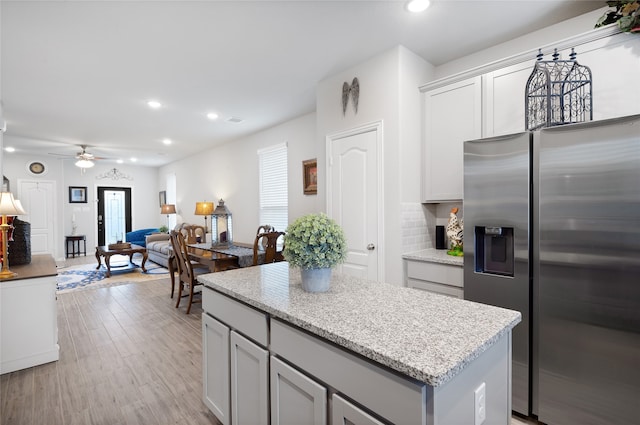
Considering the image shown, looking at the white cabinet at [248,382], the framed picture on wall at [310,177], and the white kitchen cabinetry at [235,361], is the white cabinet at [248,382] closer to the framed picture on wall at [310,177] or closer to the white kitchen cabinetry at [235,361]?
the white kitchen cabinetry at [235,361]

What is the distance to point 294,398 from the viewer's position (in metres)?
1.23

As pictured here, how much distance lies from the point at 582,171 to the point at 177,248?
4247 millimetres

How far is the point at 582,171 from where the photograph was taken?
5.67 feet

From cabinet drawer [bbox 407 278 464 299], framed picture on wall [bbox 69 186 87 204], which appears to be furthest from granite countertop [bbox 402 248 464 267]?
framed picture on wall [bbox 69 186 87 204]

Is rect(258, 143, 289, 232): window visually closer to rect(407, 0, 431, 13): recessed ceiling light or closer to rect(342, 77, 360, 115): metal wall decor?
rect(342, 77, 360, 115): metal wall decor

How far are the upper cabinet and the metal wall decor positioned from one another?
0.62 m

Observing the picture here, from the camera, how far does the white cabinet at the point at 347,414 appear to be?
0.95 metres

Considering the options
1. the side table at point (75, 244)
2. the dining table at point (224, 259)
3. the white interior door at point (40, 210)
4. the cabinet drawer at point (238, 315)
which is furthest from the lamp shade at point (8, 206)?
the side table at point (75, 244)

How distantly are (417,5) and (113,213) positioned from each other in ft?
34.1

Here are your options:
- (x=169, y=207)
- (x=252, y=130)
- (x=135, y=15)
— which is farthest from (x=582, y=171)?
(x=169, y=207)

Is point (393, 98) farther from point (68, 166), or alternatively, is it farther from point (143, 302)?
point (68, 166)

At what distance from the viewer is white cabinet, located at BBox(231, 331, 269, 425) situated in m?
1.39

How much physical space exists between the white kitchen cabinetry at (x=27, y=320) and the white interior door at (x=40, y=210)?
660cm

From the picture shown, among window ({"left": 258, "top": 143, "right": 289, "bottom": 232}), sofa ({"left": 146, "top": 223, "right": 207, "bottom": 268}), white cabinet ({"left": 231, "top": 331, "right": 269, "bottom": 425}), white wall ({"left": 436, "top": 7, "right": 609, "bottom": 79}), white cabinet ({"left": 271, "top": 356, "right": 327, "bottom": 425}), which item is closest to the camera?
white cabinet ({"left": 271, "top": 356, "right": 327, "bottom": 425})
